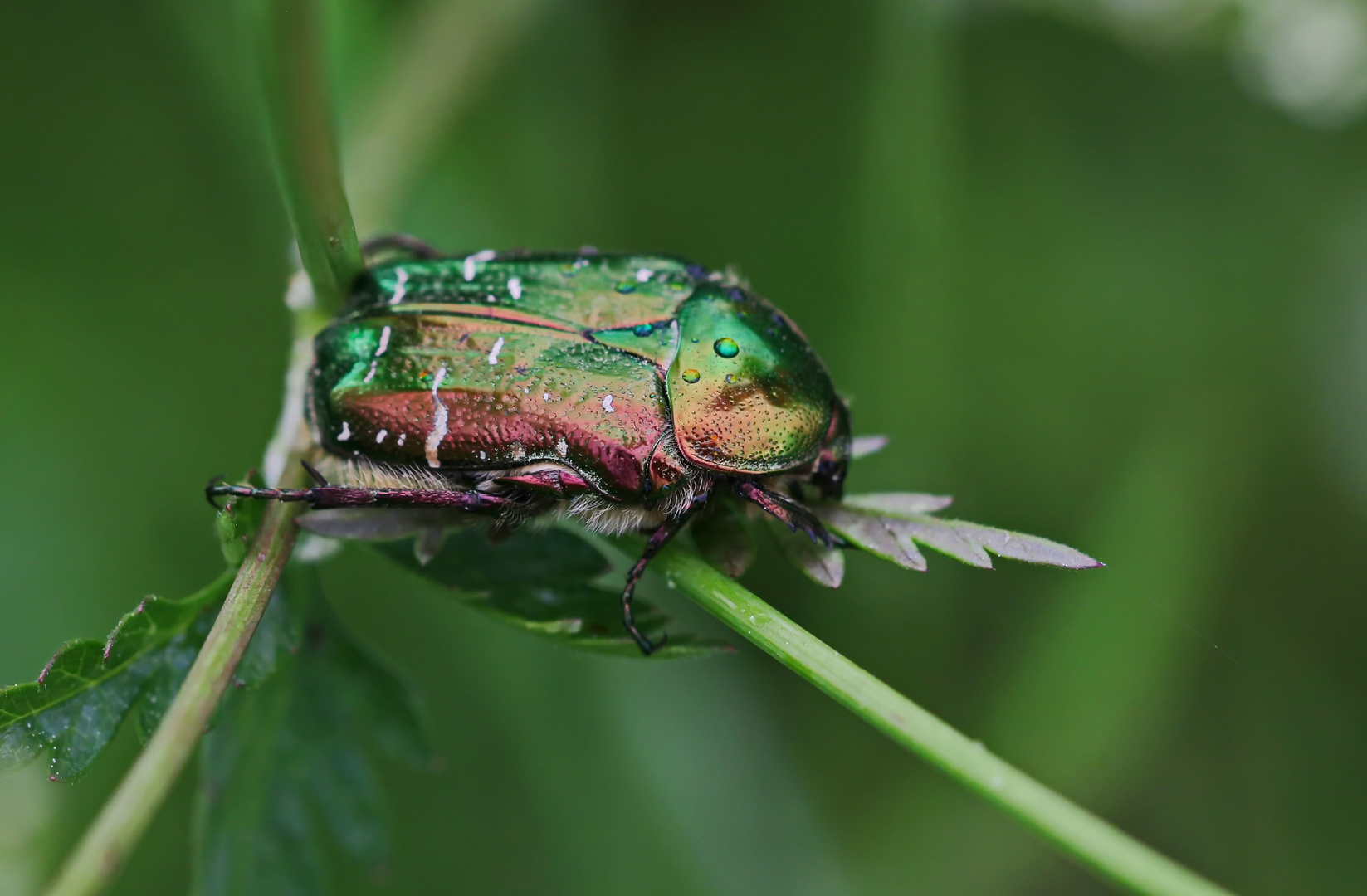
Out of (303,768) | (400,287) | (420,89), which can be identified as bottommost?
(303,768)

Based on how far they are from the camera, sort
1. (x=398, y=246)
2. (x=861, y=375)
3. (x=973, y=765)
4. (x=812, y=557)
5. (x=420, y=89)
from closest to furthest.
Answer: (x=973, y=765) → (x=812, y=557) → (x=398, y=246) → (x=420, y=89) → (x=861, y=375)

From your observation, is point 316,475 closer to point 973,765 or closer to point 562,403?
point 562,403

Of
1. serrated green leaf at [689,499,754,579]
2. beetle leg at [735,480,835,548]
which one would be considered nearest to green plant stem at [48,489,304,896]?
serrated green leaf at [689,499,754,579]

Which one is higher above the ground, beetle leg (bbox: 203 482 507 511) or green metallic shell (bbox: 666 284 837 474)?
green metallic shell (bbox: 666 284 837 474)

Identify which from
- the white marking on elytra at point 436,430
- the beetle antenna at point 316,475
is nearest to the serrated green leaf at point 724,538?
the white marking on elytra at point 436,430

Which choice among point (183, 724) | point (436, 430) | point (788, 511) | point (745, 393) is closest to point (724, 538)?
point (788, 511)

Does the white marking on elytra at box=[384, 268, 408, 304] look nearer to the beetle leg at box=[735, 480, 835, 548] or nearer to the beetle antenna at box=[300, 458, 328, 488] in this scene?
the beetle antenna at box=[300, 458, 328, 488]
